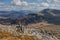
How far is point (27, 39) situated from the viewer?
51.9 m

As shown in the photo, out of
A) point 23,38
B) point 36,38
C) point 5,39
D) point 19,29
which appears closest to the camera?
point 5,39

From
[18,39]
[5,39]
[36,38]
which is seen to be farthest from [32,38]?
[5,39]

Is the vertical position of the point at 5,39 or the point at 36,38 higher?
the point at 5,39

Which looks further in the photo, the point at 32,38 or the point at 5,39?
the point at 32,38

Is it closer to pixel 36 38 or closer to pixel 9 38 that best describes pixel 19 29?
pixel 36 38

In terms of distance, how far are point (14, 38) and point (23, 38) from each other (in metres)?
3.12

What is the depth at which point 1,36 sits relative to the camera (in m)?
49.3

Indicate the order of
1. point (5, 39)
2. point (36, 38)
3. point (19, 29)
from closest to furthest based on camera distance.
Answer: point (5, 39), point (36, 38), point (19, 29)

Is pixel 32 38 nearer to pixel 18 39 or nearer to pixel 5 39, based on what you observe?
pixel 18 39

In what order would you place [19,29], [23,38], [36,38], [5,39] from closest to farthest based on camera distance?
[5,39] → [23,38] → [36,38] → [19,29]

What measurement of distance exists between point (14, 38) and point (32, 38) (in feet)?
23.2

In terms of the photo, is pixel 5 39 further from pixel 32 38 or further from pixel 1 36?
pixel 32 38

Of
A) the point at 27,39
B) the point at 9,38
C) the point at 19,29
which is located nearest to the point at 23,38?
the point at 27,39

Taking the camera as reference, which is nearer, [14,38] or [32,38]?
[14,38]
